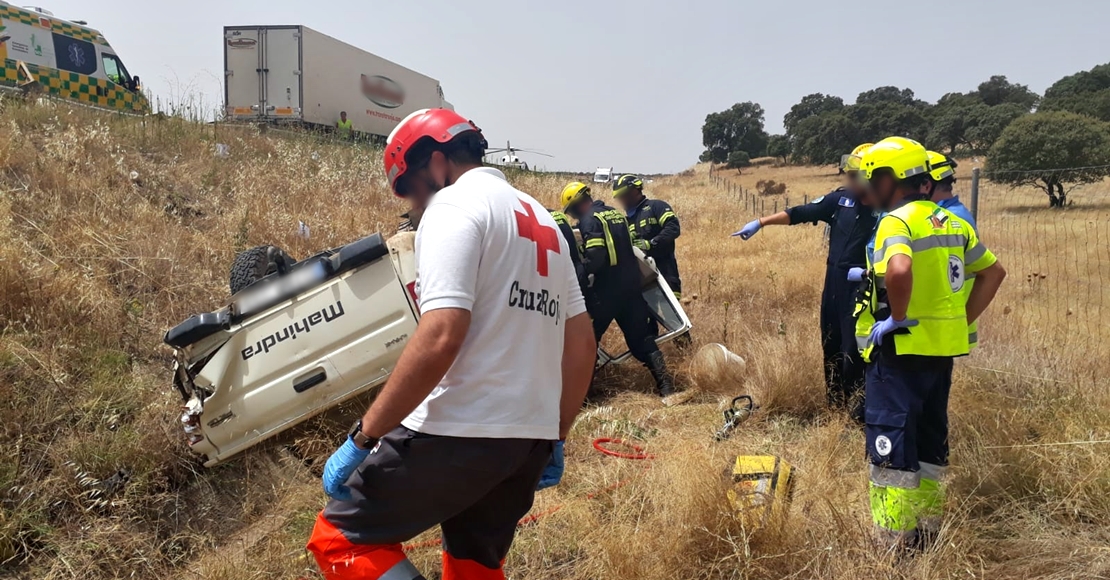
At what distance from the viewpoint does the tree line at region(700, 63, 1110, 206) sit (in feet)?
75.3

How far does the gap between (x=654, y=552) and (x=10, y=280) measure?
409cm

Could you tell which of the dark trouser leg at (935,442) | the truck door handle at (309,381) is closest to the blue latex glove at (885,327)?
the dark trouser leg at (935,442)

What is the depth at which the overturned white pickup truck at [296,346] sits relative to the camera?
3129 mm

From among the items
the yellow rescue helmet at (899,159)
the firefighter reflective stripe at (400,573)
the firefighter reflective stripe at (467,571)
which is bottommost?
the firefighter reflective stripe at (467,571)

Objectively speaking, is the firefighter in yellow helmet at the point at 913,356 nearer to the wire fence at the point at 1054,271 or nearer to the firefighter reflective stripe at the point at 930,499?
the firefighter reflective stripe at the point at 930,499

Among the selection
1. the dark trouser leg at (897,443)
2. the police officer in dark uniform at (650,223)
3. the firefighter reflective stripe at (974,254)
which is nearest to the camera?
the dark trouser leg at (897,443)

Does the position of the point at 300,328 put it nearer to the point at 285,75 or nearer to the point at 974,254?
the point at 974,254

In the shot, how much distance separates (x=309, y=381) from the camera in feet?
10.3

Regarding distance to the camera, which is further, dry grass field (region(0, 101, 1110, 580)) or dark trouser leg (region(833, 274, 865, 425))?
dark trouser leg (region(833, 274, 865, 425))

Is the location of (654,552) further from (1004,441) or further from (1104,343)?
(1104,343)

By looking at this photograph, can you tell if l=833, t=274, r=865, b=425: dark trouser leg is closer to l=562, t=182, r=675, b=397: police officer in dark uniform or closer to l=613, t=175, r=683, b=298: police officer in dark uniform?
l=562, t=182, r=675, b=397: police officer in dark uniform

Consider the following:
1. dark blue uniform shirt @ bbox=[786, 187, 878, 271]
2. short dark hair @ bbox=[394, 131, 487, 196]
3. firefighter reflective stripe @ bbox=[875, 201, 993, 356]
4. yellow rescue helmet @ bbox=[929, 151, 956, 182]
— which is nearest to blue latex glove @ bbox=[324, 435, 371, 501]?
short dark hair @ bbox=[394, 131, 487, 196]

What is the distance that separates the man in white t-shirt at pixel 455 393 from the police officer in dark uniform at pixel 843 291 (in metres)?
2.95

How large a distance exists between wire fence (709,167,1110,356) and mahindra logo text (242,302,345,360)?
5144mm
